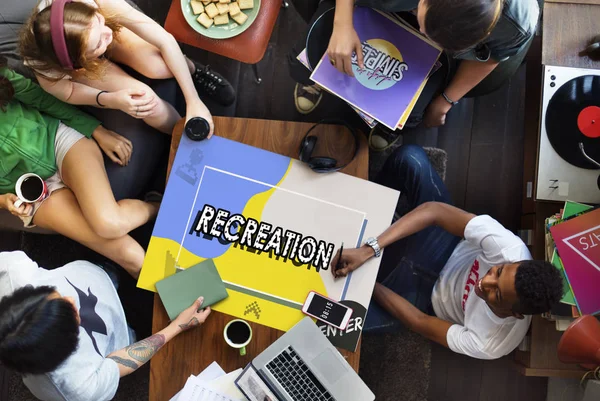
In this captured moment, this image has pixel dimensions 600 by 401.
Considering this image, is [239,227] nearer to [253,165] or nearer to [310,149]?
[253,165]

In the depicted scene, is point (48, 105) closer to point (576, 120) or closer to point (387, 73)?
point (387, 73)

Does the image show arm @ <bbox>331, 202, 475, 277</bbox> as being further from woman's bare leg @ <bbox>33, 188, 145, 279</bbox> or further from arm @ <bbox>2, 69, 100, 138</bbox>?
arm @ <bbox>2, 69, 100, 138</bbox>

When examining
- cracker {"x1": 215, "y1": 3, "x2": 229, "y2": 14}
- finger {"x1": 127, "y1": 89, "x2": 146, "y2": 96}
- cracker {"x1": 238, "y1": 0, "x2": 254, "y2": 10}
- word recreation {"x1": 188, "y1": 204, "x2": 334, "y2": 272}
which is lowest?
word recreation {"x1": 188, "y1": 204, "x2": 334, "y2": 272}

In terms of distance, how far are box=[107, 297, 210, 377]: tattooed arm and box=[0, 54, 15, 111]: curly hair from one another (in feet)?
2.99

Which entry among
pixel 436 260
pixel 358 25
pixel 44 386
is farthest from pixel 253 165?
pixel 44 386

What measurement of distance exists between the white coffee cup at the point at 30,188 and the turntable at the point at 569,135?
171 cm

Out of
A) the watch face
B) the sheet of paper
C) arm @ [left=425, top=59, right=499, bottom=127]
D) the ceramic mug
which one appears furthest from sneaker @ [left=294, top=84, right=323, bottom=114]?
the sheet of paper

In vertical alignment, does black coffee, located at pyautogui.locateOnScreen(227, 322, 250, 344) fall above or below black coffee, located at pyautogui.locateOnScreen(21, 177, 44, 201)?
below

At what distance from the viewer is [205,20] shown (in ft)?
5.63

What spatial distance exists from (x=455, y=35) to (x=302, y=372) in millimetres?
1057

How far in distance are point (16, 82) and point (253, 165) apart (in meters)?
0.83

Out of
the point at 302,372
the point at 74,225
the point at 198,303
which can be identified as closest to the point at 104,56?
the point at 74,225

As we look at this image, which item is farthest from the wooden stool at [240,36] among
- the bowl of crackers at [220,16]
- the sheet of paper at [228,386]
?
the sheet of paper at [228,386]

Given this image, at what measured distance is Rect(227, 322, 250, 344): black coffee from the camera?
1.42 meters
